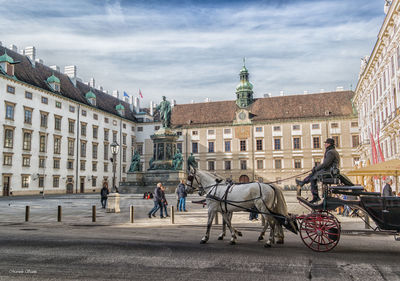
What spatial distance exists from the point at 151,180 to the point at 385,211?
29669mm

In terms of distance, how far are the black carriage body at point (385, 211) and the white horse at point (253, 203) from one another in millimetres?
1834

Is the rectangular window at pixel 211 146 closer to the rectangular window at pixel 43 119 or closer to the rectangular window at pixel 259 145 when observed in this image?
the rectangular window at pixel 259 145

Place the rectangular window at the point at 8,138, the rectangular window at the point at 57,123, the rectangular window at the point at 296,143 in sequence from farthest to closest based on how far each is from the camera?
the rectangular window at the point at 296,143 < the rectangular window at the point at 57,123 < the rectangular window at the point at 8,138

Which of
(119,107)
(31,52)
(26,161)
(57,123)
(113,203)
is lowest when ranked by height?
(113,203)

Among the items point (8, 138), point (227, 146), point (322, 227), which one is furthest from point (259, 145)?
point (322, 227)

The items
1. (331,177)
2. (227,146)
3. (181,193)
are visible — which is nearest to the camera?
(331,177)

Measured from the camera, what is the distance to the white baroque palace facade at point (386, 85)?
2739 centimetres

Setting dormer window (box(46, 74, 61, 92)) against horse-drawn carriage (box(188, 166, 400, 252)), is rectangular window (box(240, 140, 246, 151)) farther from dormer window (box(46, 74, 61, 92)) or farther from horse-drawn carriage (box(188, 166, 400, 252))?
horse-drawn carriage (box(188, 166, 400, 252))

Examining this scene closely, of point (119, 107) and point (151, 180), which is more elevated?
point (119, 107)

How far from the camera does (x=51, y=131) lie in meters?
48.2

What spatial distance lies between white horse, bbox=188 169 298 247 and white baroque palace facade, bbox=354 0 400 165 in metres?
17.1

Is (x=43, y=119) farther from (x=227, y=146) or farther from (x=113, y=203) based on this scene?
(x=113, y=203)

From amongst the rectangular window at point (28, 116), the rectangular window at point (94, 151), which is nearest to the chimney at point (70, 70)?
the rectangular window at point (94, 151)

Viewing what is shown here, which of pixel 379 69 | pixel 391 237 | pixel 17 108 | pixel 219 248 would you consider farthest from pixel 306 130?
pixel 219 248
